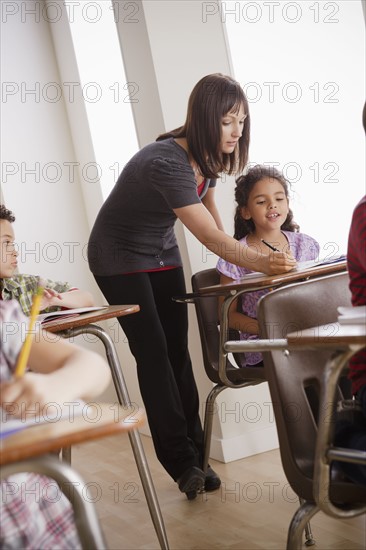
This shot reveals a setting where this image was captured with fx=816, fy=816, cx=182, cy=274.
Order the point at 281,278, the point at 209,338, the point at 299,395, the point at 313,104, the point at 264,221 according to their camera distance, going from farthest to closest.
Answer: the point at 313,104
the point at 264,221
the point at 209,338
the point at 281,278
the point at 299,395

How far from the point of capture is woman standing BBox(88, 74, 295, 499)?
Answer: 268 cm

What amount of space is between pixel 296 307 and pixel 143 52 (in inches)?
79.9

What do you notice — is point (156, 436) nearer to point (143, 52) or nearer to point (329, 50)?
point (143, 52)

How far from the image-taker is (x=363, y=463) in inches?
52.2

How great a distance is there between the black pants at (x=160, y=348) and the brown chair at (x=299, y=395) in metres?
1.14

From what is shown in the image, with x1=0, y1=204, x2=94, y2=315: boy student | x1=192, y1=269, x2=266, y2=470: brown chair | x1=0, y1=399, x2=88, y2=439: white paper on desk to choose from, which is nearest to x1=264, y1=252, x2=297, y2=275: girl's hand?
x1=192, y1=269, x2=266, y2=470: brown chair

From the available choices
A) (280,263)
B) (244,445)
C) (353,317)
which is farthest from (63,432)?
(244,445)

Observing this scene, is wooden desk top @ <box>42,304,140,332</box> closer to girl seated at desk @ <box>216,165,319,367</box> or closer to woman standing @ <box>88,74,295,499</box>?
woman standing @ <box>88,74,295,499</box>

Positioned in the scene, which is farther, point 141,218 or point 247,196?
point 247,196

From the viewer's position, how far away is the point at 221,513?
272 cm

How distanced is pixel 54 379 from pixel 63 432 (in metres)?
0.16

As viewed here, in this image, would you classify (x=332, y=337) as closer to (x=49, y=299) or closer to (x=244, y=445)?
(x=49, y=299)

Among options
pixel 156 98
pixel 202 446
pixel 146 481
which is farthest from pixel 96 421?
pixel 156 98

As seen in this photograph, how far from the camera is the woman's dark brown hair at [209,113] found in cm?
273
